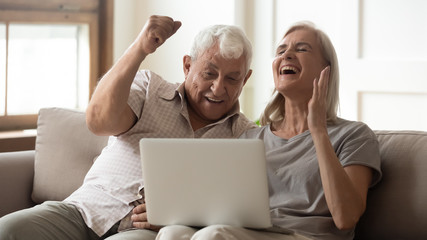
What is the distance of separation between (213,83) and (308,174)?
1.56 ft

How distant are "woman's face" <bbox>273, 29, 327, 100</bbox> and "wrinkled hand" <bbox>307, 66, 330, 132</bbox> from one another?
182 millimetres

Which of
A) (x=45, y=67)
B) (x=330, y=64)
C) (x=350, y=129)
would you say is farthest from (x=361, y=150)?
(x=45, y=67)

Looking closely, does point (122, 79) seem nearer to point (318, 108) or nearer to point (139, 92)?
point (139, 92)

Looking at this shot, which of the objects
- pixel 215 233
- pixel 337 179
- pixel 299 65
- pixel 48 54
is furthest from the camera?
pixel 48 54

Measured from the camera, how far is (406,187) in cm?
209

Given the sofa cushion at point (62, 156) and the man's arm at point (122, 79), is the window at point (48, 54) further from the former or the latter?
the man's arm at point (122, 79)

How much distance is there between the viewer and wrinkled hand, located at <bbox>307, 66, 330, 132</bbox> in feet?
6.43

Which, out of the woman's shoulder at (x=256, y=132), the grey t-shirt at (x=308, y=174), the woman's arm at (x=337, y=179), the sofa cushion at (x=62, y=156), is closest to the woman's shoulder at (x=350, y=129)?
the grey t-shirt at (x=308, y=174)

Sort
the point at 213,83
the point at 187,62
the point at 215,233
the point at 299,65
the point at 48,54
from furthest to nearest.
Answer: the point at 48,54 → the point at 187,62 → the point at 213,83 → the point at 299,65 → the point at 215,233

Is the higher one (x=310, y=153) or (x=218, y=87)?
(x=218, y=87)

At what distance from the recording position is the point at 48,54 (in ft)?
12.5

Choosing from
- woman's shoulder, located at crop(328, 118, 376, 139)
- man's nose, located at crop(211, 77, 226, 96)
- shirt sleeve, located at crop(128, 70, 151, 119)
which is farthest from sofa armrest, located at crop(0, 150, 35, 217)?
woman's shoulder, located at crop(328, 118, 376, 139)

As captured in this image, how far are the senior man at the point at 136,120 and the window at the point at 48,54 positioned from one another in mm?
1441

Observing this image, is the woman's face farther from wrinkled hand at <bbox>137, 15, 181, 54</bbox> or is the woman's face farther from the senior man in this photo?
wrinkled hand at <bbox>137, 15, 181, 54</bbox>
